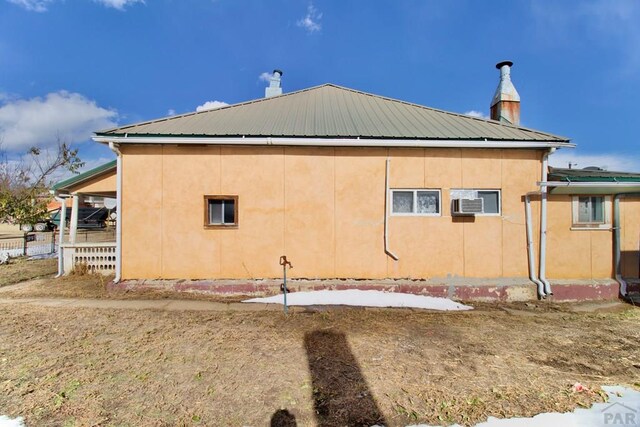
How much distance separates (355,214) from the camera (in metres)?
6.36

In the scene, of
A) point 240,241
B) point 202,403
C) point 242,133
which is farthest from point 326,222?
point 202,403

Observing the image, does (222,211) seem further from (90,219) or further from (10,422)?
(90,219)

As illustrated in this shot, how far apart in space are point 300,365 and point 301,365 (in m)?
0.01

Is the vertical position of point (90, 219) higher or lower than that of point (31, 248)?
higher

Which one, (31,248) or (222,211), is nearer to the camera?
(222,211)

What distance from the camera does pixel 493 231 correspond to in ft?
20.9

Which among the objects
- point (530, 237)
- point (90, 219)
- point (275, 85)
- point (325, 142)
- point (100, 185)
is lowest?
point (530, 237)

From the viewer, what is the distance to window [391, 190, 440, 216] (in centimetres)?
640

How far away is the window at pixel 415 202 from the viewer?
21.0 feet

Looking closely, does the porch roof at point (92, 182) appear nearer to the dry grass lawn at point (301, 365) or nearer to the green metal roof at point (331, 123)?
the green metal roof at point (331, 123)

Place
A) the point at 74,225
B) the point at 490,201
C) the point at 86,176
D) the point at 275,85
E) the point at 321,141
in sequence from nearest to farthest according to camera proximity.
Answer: the point at 321,141, the point at 490,201, the point at 86,176, the point at 74,225, the point at 275,85

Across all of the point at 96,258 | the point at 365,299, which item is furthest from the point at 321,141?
the point at 96,258

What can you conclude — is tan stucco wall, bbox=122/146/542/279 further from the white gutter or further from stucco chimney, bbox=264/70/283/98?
stucco chimney, bbox=264/70/283/98

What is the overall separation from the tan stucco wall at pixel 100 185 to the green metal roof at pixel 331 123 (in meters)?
1.78
